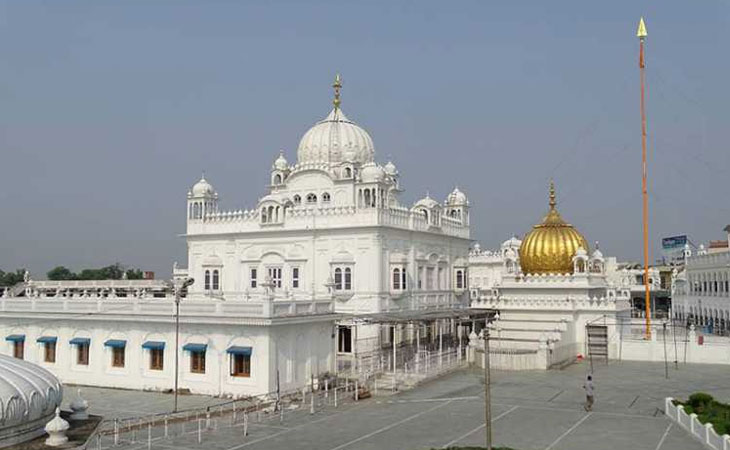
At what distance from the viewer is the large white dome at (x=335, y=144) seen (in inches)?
1769

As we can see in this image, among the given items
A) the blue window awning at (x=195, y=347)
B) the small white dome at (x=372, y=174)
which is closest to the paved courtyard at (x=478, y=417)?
the blue window awning at (x=195, y=347)

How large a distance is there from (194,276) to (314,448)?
26.5 meters

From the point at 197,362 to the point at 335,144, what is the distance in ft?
66.4

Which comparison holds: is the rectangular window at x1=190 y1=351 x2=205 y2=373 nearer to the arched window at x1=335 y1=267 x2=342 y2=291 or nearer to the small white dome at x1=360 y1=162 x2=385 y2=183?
the arched window at x1=335 y1=267 x2=342 y2=291

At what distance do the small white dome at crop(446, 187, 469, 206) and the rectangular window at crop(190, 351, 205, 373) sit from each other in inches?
941

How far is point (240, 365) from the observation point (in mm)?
27234

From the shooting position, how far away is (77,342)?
101 ft

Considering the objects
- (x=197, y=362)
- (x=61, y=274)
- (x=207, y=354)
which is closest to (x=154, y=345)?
(x=197, y=362)

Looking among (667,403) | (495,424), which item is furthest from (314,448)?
(667,403)

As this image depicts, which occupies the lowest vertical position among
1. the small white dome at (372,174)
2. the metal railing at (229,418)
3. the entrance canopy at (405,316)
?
the metal railing at (229,418)

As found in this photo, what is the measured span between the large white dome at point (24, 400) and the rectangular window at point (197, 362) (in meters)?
13.6

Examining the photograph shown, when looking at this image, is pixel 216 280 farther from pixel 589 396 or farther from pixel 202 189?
pixel 589 396

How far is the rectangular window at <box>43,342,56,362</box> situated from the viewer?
31719 mm

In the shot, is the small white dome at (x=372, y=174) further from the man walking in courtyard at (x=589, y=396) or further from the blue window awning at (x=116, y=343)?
the man walking in courtyard at (x=589, y=396)
